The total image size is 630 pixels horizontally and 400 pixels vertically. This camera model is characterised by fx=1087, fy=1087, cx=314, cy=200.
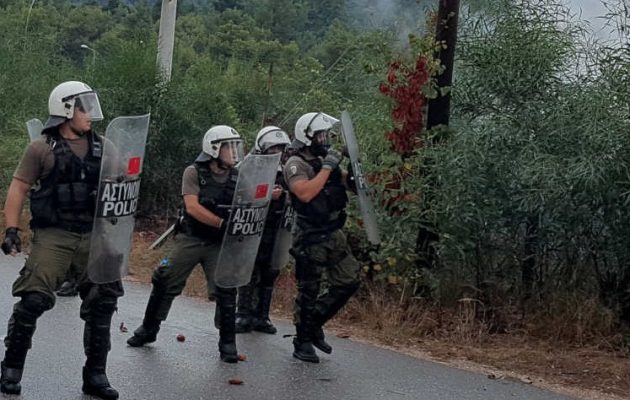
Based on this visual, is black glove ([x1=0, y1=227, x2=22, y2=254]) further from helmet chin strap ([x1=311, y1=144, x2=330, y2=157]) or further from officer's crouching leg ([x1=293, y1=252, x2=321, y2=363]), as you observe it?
helmet chin strap ([x1=311, y1=144, x2=330, y2=157])

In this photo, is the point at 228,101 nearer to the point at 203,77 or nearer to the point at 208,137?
the point at 203,77

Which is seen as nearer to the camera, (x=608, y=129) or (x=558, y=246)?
(x=608, y=129)

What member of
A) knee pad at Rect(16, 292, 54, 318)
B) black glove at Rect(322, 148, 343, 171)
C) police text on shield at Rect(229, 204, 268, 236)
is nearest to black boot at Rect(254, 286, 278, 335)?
police text on shield at Rect(229, 204, 268, 236)

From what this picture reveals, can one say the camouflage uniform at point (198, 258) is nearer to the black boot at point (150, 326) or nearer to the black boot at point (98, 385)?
the black boot at point (150, 326)

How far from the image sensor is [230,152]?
24.3ft

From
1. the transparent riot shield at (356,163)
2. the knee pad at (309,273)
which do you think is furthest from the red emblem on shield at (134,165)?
the transparent riot shield at (356,163)

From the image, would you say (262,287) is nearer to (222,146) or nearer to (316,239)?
(316,239)

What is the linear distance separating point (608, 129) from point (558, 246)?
1.18 metres

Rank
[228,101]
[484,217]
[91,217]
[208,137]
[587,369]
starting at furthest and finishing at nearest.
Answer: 1. [228,101]
2. [484,217]
3. [587,369]
4. [208,137]
5. [91,217]

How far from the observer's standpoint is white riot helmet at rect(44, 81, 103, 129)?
6.15m

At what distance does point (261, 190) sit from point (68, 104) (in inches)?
66.8

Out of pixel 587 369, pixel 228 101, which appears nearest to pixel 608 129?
pixel 587 369

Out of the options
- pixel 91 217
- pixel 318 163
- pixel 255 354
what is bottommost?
pixel 255 354

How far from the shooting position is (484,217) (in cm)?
897
